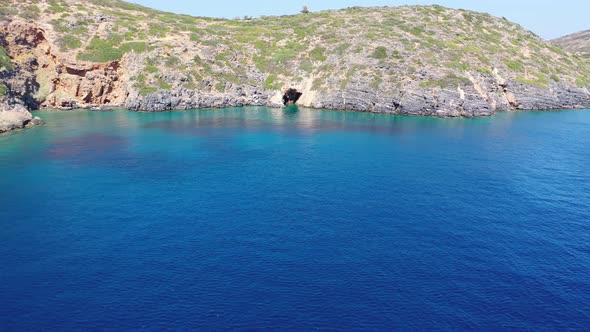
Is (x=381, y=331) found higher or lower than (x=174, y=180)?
lower

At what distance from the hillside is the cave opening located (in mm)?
1784

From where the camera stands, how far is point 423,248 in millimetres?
54531

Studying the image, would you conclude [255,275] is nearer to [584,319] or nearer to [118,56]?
[584,319]

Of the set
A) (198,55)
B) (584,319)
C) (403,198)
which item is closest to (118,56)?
(198,55)

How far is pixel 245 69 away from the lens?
18275cm

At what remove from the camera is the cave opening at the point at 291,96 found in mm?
180500

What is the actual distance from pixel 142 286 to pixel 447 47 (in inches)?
6959

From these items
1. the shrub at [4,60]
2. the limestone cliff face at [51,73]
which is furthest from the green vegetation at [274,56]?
the shrub at [4,60]

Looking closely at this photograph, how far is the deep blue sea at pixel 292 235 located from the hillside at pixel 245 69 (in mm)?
53322

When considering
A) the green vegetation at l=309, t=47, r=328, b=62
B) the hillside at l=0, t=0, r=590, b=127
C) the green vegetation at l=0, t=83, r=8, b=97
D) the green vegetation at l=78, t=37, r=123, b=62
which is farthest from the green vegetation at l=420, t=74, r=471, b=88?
the green vegetation at l=0, t=83, r=8, b=97

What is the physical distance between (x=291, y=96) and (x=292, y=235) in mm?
131691

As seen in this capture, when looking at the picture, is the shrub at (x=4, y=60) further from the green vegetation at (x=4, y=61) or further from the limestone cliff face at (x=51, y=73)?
the limestone cliff face at (x=51, y=73)

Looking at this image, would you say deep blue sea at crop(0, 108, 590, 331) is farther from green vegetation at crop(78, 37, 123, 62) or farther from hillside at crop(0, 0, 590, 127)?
green vegetation at crop(78, 37, 123, 62)

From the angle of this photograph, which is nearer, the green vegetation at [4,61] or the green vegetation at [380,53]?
the green vegetation at [4,61]
